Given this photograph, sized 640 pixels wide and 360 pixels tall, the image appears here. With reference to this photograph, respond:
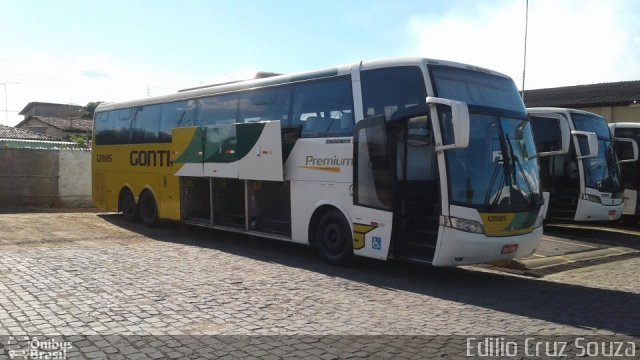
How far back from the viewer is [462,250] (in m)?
8.10

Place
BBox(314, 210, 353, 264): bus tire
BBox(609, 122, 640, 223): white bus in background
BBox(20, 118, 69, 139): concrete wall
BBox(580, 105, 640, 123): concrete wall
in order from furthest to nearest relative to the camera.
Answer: BBox(20, 118, 69, 139): concrete wall, BBox(580, 105, 640, 123): concrete wall, BBox(609, 122, 640, 223): white bus in background, BBox(314, 210, 353, 264): bus tire

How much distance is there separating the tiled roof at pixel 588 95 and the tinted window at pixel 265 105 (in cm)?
2384

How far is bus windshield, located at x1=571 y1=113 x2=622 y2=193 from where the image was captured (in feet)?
49.4

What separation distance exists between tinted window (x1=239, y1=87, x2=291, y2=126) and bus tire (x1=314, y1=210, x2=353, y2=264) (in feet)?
6.98

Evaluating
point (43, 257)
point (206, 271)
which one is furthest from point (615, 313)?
point (43, 257)

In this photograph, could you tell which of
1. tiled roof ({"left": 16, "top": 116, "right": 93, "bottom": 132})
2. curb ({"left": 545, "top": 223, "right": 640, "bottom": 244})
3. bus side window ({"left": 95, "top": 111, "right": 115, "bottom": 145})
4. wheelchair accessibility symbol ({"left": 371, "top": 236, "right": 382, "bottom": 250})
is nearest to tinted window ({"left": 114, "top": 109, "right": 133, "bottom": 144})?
bus side window ({"left": 95, "top": 111, "right": 115, "bottom": 145})

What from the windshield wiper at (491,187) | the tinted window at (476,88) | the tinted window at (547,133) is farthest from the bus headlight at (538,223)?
the tinted window at (547,133)

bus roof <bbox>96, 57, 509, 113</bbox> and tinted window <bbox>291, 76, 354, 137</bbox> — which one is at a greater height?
bus roof <bbox>96, 57, 509, 113</bbox>

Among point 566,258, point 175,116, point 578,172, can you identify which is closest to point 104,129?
point 175,116

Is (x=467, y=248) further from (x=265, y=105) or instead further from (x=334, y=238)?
(x=265, y=105)

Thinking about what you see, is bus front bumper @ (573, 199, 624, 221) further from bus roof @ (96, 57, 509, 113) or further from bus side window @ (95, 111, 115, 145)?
bus side window @ (95, 111, 115, 145)

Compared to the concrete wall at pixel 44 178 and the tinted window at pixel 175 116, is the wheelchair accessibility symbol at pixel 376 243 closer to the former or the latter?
the tinted window at pixel 175 116

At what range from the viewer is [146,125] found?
14695 mm

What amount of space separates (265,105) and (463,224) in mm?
4939
